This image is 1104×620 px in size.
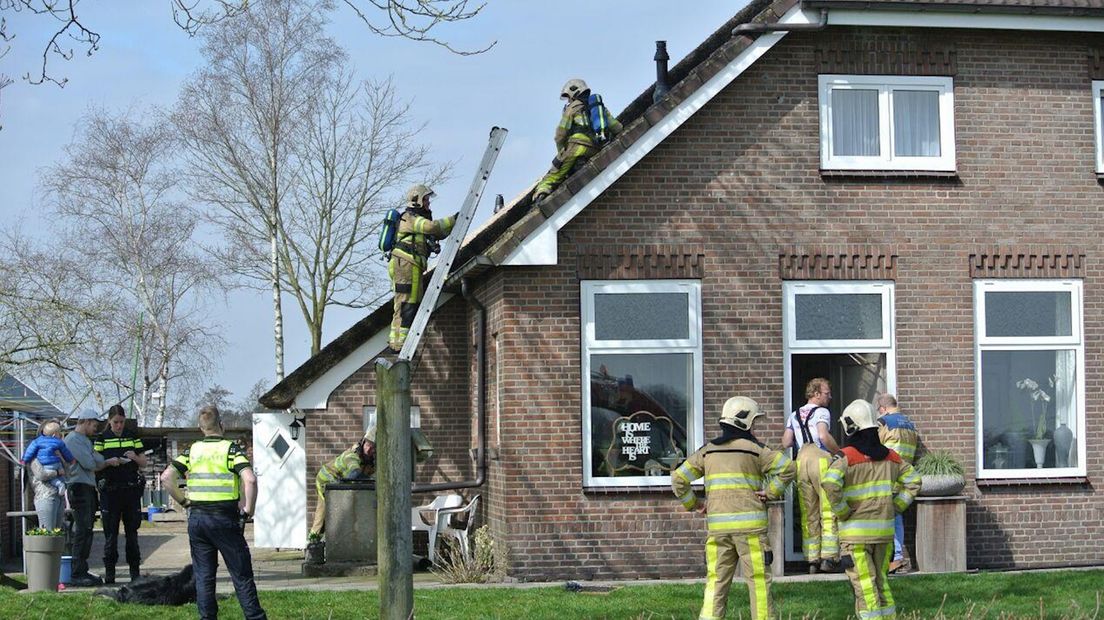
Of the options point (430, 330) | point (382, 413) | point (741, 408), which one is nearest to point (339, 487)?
point (430, 330)

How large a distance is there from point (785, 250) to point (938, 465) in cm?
273

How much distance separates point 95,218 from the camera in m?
43.6

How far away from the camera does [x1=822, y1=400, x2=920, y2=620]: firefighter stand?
1102 cm

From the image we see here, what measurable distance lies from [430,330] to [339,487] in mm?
2454

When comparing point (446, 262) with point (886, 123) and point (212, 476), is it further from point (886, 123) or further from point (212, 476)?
point (886, 123)

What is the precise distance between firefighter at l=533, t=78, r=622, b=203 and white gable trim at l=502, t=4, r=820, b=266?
857mm

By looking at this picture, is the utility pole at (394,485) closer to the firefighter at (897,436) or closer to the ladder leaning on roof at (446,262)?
the ladder leaning on roof at (446,262)

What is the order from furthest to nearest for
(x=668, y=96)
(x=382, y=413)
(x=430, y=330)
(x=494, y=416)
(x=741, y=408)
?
1. (x=430, y=330)
2. (x=494, y=416)
3. (x=668, y=96)
4. (x=741, y=408)
5. (x=382, y=413)

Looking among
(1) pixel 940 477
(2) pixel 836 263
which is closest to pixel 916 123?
(2) pixel 836 263

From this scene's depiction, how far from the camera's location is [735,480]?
35.8 feet

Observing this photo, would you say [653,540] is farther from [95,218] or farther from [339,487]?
[95,218]

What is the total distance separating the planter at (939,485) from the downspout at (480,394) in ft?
15.5

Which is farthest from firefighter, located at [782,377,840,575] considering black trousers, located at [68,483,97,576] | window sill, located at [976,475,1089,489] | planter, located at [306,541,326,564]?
black trousers, located at [68,483,97,576]

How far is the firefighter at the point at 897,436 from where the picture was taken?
50.6ft
